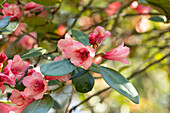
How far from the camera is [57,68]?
727 millimetres

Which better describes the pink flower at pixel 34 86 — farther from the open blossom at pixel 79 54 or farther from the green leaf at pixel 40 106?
Result: the open blossom at pixel 79 54

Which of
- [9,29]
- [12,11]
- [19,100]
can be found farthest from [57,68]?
[12,11]

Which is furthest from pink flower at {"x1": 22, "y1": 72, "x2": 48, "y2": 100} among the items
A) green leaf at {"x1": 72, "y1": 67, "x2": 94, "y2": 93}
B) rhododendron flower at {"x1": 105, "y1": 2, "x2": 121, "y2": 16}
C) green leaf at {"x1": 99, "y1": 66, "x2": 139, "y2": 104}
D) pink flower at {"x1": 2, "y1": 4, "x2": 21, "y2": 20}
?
rhododendron flower at {"x1": 105, "y1": 2, "x2": 121, "y2": 16}

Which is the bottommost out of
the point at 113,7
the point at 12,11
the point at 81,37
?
the point at 113,7

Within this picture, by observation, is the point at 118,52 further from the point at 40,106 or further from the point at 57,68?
the point at 40,106

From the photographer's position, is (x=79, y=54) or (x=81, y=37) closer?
(x=79, y=54)

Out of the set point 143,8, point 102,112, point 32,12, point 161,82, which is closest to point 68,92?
point 102,112

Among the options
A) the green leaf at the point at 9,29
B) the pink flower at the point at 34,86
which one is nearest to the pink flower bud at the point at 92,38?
the pink flower at the point at 34,86

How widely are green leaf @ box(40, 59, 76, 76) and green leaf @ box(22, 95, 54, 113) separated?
13cm

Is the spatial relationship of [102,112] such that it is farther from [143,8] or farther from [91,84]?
[91,84]

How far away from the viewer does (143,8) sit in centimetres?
212

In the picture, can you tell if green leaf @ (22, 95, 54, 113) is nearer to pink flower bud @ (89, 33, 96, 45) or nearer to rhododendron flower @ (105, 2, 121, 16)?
pink flower bud @ (89, 33, 96, 45)

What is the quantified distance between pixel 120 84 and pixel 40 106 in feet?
0.96

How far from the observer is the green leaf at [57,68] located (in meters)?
0.70
